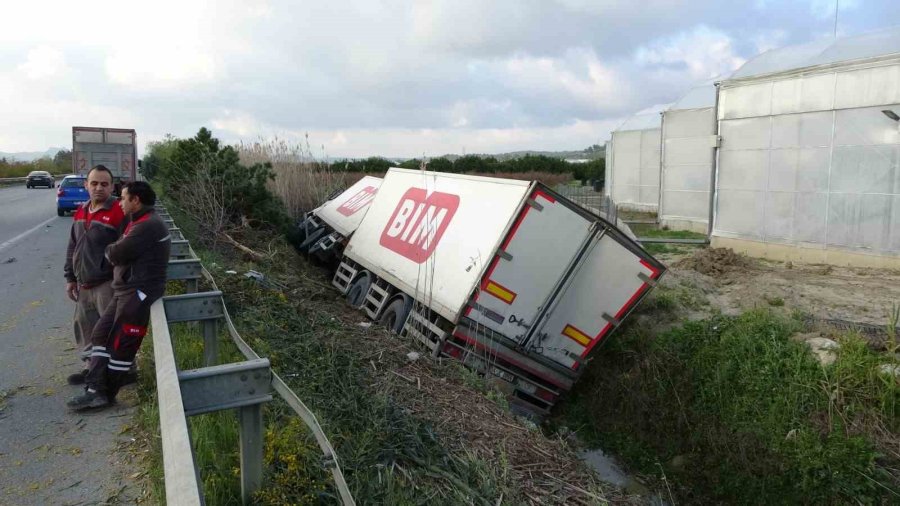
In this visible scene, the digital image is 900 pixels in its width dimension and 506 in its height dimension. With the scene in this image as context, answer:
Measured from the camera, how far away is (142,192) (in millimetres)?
4906

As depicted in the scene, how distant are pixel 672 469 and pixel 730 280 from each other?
5133mm

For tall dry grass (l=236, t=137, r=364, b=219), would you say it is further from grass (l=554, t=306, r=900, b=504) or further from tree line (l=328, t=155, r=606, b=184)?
tree line (l=328, t=155, r=606, b=184)

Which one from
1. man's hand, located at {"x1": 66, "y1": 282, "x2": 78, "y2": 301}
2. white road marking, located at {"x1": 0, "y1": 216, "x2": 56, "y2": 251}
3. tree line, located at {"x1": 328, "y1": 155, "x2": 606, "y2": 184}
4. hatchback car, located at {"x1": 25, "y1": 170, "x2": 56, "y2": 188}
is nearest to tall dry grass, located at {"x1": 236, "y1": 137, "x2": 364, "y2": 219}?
white road marking, located at {"x1": 0, "y1": 216, "x2": 56, "y2": 251}

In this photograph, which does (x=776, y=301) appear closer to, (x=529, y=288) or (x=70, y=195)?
(x=529, y=288)

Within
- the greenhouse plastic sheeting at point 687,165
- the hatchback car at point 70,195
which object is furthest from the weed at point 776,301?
the hatchback car at point 70,195

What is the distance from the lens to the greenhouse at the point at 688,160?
18453 millimetres

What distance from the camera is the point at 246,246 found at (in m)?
12.2

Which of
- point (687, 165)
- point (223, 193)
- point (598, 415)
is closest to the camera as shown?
point (598, 415)

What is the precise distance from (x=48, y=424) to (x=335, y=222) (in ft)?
30.2

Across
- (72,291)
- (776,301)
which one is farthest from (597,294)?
(72,291)

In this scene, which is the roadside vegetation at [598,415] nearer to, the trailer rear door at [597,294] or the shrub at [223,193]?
the trailer rear door at [597,294]

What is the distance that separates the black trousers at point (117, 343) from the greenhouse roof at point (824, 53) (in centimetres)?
1263

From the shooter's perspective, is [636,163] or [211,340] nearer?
[211,340]

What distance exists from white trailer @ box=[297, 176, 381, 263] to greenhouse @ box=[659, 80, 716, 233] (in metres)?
10.1
